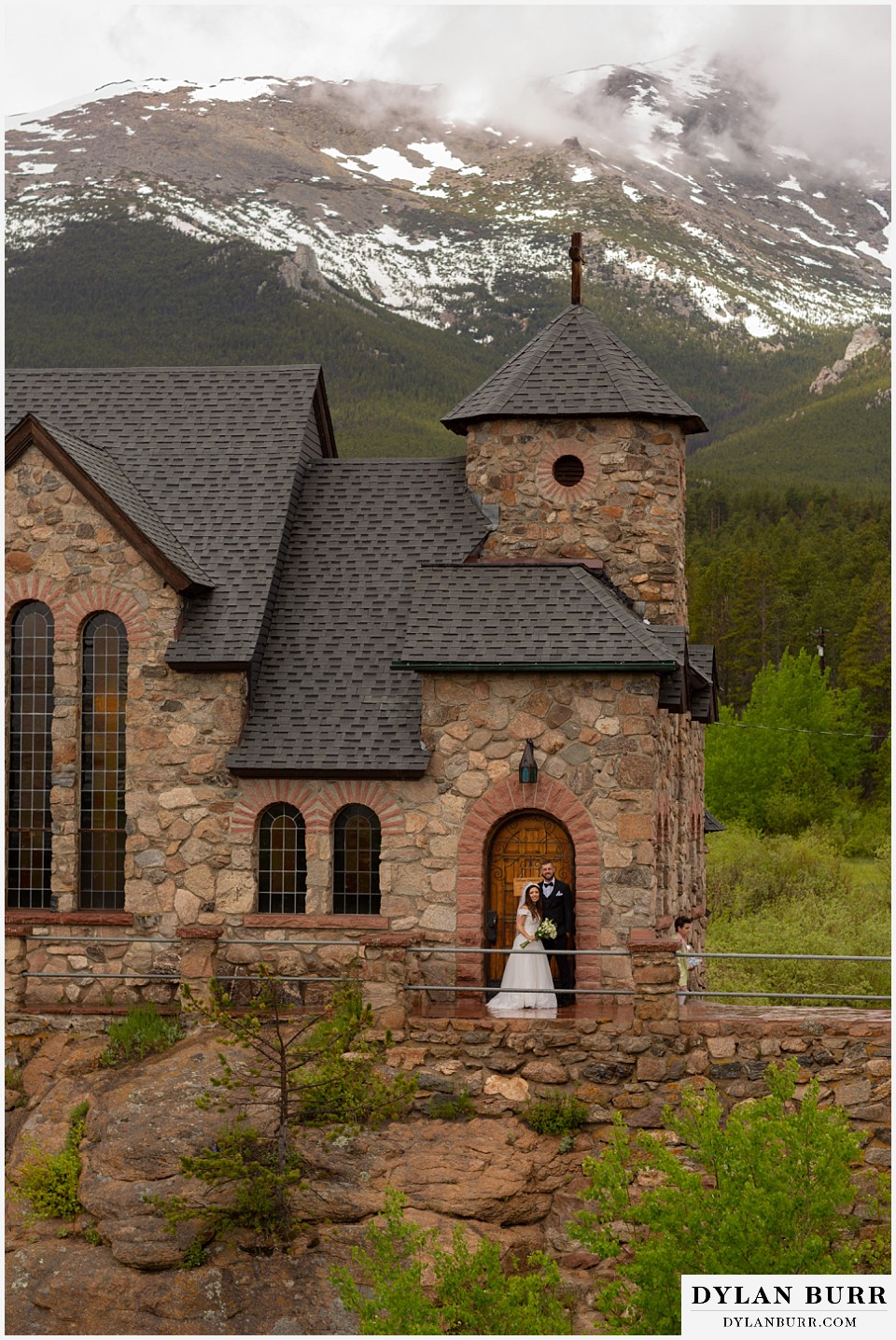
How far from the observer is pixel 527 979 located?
2036 cm

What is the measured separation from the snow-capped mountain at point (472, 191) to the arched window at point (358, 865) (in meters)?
95.1

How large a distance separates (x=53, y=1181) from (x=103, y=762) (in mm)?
6232

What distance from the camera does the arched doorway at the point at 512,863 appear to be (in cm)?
2127

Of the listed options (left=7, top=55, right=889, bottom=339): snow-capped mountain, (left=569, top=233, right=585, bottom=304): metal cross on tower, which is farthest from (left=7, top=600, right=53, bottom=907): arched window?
(left=7, top=55, right=889, bottom=339): snow-capped mountain

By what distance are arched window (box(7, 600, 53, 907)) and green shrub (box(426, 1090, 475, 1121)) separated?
6.89 meters

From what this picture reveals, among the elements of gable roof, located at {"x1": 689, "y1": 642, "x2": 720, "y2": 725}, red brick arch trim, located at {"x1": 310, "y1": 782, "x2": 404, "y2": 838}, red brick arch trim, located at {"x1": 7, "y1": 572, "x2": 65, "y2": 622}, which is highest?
red brick arch trim, located at {"x1": 7, "y1": 572, "x2": 65, "y2": 622}

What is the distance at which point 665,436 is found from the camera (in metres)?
23.6

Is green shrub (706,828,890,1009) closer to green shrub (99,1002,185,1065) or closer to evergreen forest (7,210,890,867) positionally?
green shrub (99,1002,185,1065)

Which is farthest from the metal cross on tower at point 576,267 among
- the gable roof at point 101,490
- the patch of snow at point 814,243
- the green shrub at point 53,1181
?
the patch of snow at point 814,243

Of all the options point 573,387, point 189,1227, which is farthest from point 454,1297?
point 573,387

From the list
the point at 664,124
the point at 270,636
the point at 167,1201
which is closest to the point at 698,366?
the point at 664,124

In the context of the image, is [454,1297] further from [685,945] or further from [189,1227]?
[685,945]

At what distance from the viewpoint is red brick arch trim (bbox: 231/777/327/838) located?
21703 millimetres

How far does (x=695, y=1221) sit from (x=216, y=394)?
15.9m
